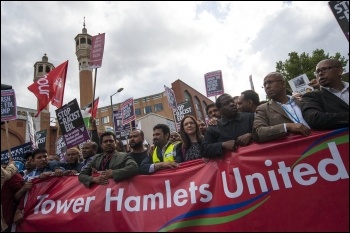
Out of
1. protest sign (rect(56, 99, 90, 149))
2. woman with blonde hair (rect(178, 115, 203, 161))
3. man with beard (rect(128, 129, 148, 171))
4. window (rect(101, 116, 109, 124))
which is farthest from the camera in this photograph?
window (rect(101, 116, 109, 124))

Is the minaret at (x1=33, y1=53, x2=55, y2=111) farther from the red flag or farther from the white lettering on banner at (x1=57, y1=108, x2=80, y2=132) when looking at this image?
the white lettering on banner at (x1=57, y1=108, x2=80, y2=132)

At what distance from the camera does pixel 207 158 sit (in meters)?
3.46

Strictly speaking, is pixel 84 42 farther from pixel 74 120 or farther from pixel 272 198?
pixel 272 198

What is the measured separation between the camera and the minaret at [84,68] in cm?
4006

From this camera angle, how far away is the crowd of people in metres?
3.10

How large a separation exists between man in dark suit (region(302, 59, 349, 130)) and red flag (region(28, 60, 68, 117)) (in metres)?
6.80

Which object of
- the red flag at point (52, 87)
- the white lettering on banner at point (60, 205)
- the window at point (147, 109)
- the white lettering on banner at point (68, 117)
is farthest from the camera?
the window at point (147, 109)

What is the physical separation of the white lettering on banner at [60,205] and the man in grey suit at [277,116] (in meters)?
2.28

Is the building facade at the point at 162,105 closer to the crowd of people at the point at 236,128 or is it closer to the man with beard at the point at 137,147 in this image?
the man with beard at the point at 137,147

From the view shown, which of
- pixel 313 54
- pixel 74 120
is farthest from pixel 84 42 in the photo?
pixel 74 120

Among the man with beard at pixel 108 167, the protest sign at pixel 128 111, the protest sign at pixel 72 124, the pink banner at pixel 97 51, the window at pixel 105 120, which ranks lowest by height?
the man with beard at pixel 108 167

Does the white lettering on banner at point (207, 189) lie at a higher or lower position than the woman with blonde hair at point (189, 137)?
lower

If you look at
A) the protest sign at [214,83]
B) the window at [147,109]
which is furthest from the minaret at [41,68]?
the protest sign at [214,83]

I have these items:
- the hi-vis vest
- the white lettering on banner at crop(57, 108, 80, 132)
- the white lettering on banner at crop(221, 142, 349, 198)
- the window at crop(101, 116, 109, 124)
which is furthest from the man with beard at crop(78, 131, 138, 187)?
the window at crop(101, 116, 109, 124)
